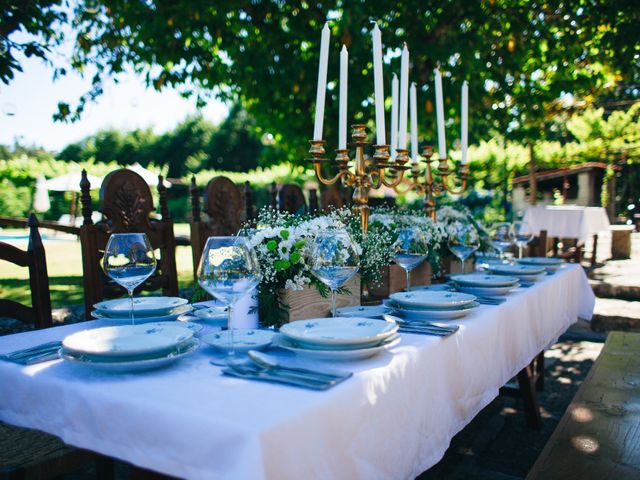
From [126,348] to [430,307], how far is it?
0.90 metres

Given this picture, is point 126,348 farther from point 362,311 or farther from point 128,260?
point 362,311

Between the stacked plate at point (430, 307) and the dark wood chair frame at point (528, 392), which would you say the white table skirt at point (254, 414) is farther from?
the dark wood chair frame at point (528, 392)

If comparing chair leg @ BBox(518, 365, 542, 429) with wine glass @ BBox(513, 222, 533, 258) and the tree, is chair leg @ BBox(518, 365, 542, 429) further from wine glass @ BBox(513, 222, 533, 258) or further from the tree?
the tree

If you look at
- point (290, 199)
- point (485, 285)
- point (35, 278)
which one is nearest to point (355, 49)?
point (290, 199)

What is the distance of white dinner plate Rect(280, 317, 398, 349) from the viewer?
1229 mm

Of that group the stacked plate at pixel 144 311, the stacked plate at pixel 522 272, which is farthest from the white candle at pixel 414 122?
the stacked plate at pixel 144 311

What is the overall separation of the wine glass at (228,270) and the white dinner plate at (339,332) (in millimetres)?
144

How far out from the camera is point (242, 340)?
1.39m

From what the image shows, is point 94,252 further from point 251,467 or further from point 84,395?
point 251,467

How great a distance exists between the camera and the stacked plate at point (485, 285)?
83.8 inches

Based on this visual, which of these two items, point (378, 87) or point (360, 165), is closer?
point (378, 87)

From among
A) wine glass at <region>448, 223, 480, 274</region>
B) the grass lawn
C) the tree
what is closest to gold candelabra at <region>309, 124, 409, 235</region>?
wine glass at <region>448, 223, 480, 274</region>

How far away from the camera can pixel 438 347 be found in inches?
56.3

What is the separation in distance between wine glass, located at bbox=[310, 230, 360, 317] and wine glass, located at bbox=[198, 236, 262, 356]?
213mm
